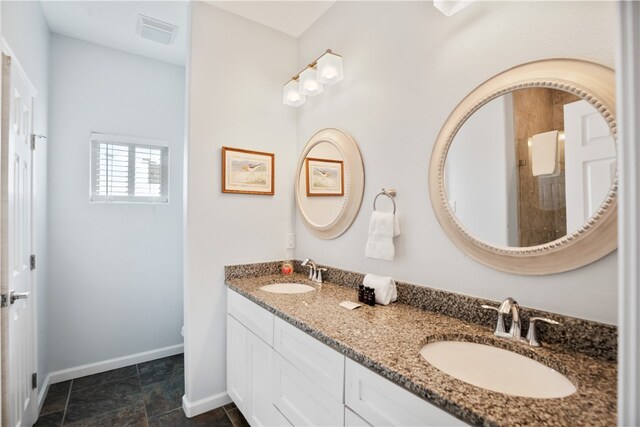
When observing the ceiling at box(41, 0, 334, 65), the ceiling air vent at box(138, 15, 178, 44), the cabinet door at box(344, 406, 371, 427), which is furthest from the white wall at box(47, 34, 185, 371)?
the cabinet door at box(344, 406, 371, 427)

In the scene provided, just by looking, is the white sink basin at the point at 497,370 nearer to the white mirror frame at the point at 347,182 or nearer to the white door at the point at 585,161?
the white door at the point at 585,161

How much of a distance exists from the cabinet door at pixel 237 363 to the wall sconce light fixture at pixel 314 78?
1651 millimetres

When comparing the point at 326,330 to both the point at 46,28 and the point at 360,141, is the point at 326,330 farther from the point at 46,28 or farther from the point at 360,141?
the point at 46,28

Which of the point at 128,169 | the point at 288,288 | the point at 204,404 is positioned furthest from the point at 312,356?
the point at 128,169

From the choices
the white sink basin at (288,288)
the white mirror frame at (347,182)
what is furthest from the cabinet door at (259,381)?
the white mirror frame at (347,182)

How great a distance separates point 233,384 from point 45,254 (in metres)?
1.76

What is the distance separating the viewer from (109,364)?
2.64 meters

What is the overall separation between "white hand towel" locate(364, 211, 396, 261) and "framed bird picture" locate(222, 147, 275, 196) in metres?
1.01

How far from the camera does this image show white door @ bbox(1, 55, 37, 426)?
1452 mm

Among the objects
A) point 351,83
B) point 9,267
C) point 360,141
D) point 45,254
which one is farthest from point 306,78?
point 45,254

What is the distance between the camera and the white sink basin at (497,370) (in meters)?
0.93

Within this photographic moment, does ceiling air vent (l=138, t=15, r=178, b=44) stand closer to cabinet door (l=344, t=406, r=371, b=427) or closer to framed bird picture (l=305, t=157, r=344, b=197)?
framed bird picture (l=305, t=157, r=344, b=197)

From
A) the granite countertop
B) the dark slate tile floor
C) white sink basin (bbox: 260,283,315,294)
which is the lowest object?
the dark slate tile floor

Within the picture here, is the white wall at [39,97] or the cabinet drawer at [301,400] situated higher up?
the white wall at [39,97]
